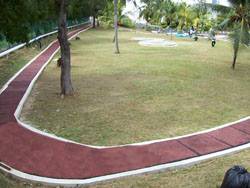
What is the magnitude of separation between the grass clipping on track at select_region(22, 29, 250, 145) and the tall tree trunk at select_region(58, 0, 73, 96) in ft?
1.54

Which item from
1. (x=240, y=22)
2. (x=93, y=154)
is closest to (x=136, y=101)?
(x=93, y=154)

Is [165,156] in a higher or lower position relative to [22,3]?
lower

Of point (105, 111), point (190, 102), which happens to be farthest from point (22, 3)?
point (190, 102)

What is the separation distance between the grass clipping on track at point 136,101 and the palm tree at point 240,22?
65.1 inches

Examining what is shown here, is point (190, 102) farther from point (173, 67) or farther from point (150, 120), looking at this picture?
point (173, 67)

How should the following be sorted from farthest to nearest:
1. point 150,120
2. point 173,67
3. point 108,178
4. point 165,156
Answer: point 173,67, point 150,120, point 165,156, point 108,178

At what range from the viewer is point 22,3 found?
13242 millimetres

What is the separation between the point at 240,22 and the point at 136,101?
10.1 meters

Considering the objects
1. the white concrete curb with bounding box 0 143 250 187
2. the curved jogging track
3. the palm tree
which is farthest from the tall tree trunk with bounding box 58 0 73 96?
the palm tree

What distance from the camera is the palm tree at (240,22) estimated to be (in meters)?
20.0

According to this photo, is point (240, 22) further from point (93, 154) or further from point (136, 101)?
point (93, 154)

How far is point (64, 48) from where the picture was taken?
13.3 m

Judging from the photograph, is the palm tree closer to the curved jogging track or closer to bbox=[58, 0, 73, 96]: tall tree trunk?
the curved jogging track

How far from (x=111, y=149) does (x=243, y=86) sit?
9.44m
